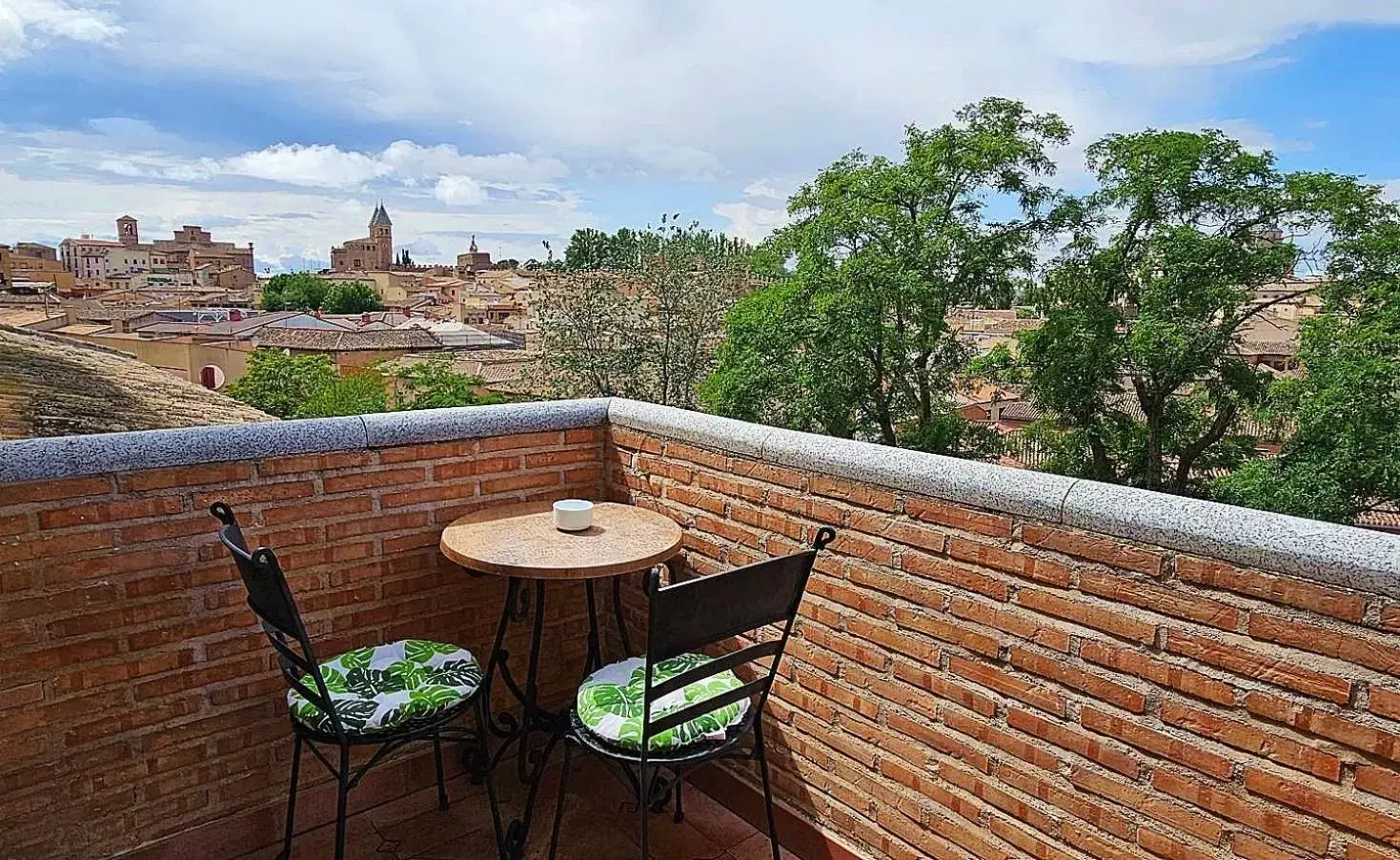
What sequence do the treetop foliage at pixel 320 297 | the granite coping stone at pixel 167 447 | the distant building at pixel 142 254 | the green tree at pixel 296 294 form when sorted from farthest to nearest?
the distant building at pixel 142 254, the treetop foliage at pixel 320 297, the green tree at pixel 296 294, the granite coping stone at pixel 167 447

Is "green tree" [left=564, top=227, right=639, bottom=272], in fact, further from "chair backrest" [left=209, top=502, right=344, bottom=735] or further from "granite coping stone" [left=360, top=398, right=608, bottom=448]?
"chair backrest" [left=209, top=502, right=344, bottom=735]

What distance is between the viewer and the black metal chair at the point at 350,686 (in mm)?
1772

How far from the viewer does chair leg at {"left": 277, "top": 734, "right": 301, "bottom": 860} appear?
6.97 feet

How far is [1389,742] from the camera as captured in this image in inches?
47.5

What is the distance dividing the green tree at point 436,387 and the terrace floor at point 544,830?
14786 mm

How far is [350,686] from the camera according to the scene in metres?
2.06

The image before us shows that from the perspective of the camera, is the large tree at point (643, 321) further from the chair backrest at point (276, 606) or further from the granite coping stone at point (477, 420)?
the chair backrest at point (276, 606)

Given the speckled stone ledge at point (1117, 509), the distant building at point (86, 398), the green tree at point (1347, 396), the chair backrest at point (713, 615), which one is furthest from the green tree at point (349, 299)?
the chair backrest at point (713, 615)

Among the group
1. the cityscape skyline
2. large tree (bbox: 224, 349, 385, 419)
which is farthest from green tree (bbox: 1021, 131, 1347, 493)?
large tree (bbox: 224, 349, 385, 419)

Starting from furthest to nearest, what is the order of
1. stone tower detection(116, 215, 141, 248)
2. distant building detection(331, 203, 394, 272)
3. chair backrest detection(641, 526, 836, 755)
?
distant building detection(331, 203, 394, 272) < stone tower detection(116, 215, 141, 248) < chair backrest detection(641, 526, 836, 755)

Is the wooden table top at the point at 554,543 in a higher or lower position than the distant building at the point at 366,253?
lower

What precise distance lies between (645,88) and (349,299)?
38.3 metres

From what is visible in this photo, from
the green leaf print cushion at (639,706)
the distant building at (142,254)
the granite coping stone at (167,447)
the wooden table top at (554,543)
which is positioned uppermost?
the distant building at (142,254)

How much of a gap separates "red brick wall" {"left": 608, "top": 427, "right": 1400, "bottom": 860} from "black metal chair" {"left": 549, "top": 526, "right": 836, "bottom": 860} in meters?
0.19
